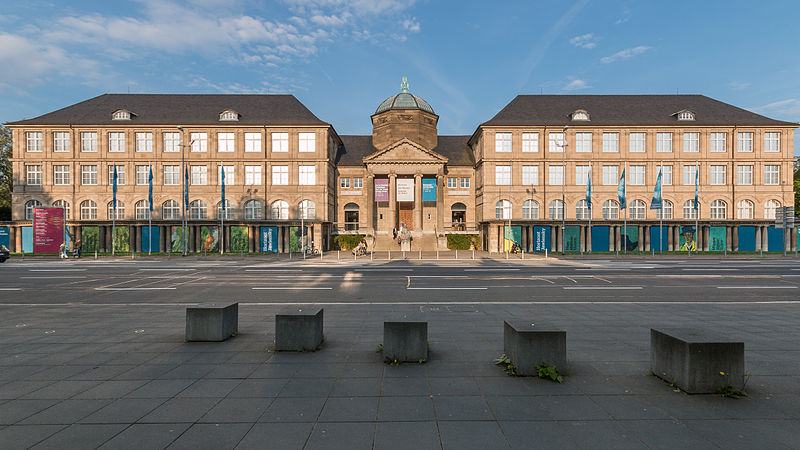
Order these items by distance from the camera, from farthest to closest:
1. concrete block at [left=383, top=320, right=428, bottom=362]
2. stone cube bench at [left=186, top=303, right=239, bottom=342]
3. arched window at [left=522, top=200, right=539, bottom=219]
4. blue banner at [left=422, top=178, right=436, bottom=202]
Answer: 1. blue banner at [left=422, top=178, right=436, bottom=202]
2. arched window at [left=522, top=200, right=539, bottom=219]
3. stone cube bench at [left=186, top=303, right=239, bottom=342]
4. concrete block at [left=383, top=320, right=428, bottom=362]

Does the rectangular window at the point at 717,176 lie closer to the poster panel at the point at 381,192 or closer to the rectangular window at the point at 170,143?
the poster panel at the point at 381,192

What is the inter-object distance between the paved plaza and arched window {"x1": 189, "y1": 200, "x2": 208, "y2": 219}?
38415 millimetres

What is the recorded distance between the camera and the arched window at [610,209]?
4853cm

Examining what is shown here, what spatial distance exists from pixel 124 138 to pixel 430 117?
42347mm

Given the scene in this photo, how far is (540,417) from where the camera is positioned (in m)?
4.56

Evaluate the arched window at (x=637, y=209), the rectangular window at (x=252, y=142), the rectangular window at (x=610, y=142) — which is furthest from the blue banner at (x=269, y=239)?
the arched window at (x=637, y=209)

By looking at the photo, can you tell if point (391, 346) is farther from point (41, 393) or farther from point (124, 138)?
point (124, 138)

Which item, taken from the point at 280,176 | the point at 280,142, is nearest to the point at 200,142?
the point at 280,142

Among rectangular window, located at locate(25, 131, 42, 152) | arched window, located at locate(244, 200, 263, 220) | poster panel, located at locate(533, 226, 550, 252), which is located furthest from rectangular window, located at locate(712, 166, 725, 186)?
rectangular window, located at locate(25, 131, 42, 152)

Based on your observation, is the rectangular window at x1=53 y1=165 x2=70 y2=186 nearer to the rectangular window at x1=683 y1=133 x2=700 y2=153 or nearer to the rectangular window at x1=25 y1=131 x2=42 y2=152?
the rectangular window at x1=25 y1=131 x2=42 y2=152

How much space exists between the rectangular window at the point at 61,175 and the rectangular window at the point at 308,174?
29.7 m

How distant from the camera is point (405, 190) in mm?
49406

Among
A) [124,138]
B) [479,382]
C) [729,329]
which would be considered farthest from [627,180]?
[124,138]

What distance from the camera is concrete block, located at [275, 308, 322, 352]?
23.6 feet
